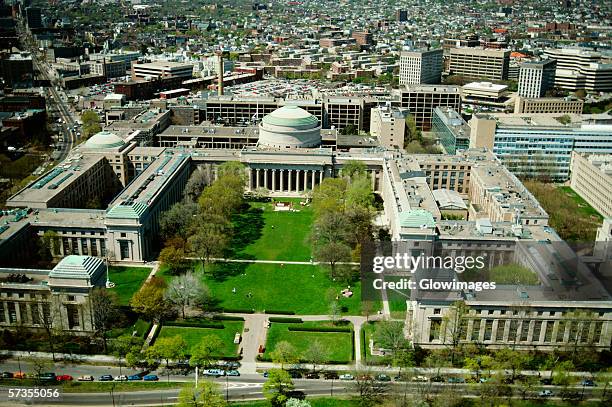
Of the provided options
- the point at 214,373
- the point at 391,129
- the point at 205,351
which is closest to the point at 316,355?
the point at 214,373

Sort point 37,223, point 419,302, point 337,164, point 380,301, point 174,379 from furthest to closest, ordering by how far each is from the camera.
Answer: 1. point 337,164
2. point 37,223
3. point 380,301
4. point 419,302
5. point 174,379

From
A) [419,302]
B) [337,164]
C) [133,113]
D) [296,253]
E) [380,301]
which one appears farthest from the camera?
[133,113]

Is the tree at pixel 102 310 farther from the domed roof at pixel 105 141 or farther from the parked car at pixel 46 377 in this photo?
the domed roof at pixel 105 141

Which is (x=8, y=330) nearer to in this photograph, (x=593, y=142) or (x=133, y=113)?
(x=133, y=113)

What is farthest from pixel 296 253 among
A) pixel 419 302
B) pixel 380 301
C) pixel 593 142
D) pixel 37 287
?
pixel 593 142

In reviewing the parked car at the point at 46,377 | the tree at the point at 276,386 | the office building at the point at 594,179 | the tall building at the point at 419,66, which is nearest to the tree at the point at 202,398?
the tree at the point at 276,386

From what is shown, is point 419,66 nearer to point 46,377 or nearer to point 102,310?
point 102,310
